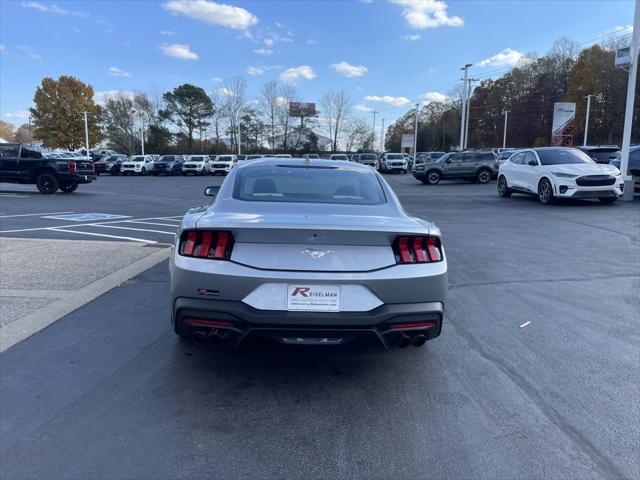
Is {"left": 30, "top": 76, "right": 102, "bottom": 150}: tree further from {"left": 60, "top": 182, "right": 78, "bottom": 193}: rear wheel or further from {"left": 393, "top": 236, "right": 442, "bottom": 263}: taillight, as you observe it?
{"left": 393, "top": 236, "right": 442, "bottom": 263}: taillight

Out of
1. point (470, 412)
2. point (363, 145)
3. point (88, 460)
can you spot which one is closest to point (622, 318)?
point (470, 412)

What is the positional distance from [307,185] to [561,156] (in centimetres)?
1318

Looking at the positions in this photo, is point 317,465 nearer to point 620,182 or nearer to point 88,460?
point 88,460

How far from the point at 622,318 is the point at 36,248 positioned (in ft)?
27.1

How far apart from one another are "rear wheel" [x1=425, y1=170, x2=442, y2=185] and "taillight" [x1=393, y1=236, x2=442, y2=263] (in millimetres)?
25118

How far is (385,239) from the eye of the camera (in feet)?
10.2

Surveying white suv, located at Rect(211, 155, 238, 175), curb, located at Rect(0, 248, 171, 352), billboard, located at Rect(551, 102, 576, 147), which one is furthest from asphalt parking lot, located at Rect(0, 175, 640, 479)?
billboard, located at Rect(551, 102, 576, 147)

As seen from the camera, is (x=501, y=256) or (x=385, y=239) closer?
(x=385, y=239)

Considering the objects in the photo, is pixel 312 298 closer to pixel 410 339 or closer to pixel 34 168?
pixel 410 339

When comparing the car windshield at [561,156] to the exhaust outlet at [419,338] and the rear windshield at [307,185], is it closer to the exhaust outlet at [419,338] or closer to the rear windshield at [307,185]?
the rear windshield at [307,185]

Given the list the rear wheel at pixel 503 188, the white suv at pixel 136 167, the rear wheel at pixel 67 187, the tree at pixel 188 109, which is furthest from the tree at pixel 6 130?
the rear wheel at pixel 503 188

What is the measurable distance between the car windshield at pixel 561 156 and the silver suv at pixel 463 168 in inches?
466

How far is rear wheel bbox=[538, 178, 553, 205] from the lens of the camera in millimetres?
A: 14538

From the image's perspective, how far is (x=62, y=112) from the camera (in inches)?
2810
